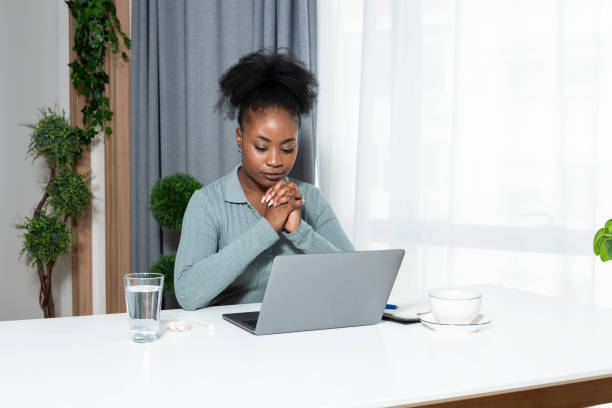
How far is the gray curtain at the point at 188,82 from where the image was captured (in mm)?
2621

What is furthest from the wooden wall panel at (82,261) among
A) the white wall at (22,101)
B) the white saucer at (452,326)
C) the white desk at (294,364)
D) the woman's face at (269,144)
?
the white saucer at (452,326)

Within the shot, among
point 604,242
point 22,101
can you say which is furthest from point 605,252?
point 22,101

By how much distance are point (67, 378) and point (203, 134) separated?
78.0 inches

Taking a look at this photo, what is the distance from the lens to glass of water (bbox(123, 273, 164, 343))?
1113mm

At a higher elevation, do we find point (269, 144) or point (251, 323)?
point (269, 144)

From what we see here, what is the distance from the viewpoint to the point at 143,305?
112 cm

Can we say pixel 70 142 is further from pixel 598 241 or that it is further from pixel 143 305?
pixel 598 241

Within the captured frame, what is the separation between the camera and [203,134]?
9.13 ft

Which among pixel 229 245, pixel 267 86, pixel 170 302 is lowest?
pixel 170 302

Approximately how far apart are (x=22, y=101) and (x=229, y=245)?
197 cm

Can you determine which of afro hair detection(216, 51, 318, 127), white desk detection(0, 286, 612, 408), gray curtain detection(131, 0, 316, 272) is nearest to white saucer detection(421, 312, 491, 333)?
white desk detection(0, 286, 612, 408)

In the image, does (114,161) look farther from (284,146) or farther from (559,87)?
(559,87)

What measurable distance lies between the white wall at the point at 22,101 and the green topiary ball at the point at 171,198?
2.99ft

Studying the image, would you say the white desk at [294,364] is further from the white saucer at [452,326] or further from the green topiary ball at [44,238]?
the green topiary ball at [44,238]
